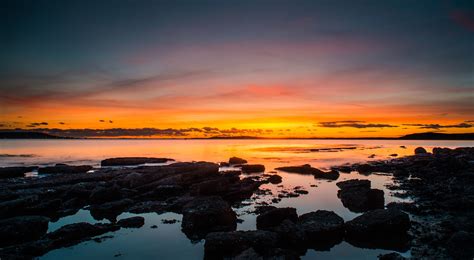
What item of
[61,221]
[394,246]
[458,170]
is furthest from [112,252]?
[458,170]

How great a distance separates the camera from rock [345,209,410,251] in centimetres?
1551

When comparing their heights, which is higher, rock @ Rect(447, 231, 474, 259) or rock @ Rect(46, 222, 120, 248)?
rock @ Rect(447, 231, 474, 259)

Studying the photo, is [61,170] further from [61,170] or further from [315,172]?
[315,172]

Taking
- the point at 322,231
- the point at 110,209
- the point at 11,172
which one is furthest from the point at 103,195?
the point at 11,172

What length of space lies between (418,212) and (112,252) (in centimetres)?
1929

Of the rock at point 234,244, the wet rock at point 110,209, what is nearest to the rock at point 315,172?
the wet rock at point 110,209

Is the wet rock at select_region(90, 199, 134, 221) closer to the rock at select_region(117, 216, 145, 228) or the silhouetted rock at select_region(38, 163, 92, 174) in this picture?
the rock at select_region(117, 216, 145, 228)

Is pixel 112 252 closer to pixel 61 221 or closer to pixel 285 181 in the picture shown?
pixel 61 221

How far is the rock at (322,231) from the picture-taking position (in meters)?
15.3

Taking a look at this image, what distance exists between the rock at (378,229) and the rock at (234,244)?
491 centimetres

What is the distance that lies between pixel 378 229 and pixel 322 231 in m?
3.10

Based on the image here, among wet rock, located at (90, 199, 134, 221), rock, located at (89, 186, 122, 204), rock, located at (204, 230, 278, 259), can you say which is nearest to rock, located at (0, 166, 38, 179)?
rock, located at (89, 186, 122, 204)

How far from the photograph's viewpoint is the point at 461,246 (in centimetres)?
1267

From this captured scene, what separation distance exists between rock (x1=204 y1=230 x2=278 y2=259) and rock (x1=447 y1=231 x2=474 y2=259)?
7.58 metres
